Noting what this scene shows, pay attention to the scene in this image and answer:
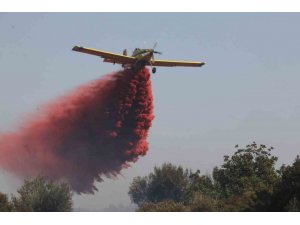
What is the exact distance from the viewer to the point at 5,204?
71438 millimetres

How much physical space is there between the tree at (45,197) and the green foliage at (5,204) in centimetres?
248

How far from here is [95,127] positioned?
99.8 meters

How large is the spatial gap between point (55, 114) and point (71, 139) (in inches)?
241

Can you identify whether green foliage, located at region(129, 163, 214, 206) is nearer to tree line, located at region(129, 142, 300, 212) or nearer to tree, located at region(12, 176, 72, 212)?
tree line, located at region(129, 142, 300, 212)

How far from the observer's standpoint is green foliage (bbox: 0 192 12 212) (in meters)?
69.2

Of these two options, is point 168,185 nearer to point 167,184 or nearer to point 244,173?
point 167,184

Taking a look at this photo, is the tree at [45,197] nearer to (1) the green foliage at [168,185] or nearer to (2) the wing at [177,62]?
(2) the wing at [177,62]

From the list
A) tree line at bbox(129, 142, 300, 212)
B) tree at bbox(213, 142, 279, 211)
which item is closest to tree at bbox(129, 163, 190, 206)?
tree line at bbox(129, 142, 300, 212)

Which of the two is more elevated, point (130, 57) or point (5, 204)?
point (130, 57)

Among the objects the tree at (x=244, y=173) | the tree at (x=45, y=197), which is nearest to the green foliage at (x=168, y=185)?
the tree at (x=244, y=173)

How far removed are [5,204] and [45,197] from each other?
8.60 meters

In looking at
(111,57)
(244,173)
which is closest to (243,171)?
(244,173)
